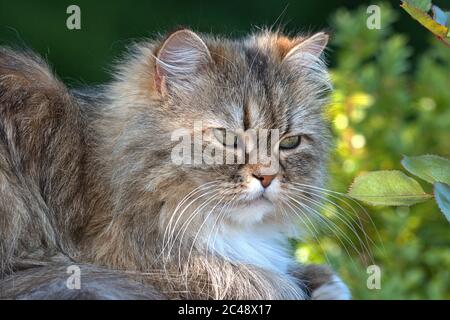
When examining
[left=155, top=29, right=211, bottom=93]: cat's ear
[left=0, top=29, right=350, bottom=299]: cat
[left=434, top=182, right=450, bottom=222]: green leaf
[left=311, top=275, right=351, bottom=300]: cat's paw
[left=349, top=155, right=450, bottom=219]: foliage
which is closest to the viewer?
[left=434, top=182, right=450, bottom=222]: green leaf

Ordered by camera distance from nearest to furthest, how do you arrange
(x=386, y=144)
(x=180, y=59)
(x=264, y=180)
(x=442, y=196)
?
1. (x=442, y=196)
2. (x=264, y=180)
3. (x=180, y=59)
4. (x=386, y=144)

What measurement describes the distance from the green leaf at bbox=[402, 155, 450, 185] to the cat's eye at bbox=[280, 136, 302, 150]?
3.16ft

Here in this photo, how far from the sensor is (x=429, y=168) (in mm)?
2014

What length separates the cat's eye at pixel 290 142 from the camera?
2955 millimetres

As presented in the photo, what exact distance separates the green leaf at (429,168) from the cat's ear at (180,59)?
112 cm

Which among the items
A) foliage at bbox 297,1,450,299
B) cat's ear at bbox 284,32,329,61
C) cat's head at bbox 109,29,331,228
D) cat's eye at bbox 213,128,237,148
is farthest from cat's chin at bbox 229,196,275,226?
foliage at bbox 297,1,450,299

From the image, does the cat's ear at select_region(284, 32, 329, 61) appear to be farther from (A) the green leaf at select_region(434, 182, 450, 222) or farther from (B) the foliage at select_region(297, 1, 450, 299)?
(A) the green leaf at select_region(434, 182, 450, 222)

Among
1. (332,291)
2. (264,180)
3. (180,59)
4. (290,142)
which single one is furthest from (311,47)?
(332,291)

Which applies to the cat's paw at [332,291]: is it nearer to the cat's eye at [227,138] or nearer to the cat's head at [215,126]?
the cat's head at [215,126]

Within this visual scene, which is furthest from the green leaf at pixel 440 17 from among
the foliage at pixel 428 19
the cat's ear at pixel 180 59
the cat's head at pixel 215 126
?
the cat's ear at pixel 180 59

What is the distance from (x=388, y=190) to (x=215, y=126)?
36.3 inches

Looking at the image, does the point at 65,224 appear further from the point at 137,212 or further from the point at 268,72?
the point at 268,72

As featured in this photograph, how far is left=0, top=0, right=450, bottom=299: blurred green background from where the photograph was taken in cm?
393

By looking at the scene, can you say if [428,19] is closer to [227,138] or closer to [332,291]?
[227,138]
